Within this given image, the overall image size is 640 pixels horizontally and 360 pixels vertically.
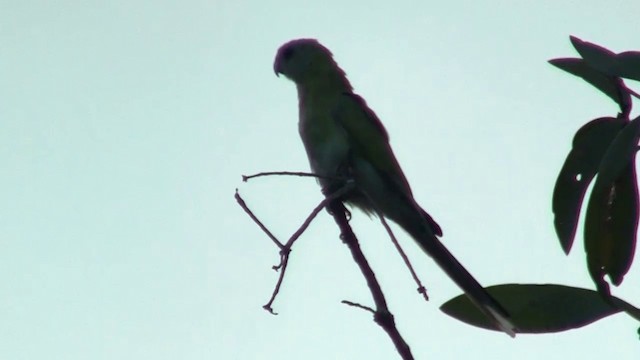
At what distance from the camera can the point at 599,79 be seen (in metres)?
2.03

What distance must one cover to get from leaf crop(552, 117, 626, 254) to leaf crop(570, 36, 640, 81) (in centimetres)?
13

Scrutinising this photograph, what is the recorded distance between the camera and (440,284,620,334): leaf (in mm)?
1744

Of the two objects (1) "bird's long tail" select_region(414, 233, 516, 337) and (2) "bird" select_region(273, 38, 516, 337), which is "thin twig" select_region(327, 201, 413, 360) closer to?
(1) "bird's long tail" select_region(414, 233, 516, 337)

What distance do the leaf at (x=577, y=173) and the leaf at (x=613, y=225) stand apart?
57 mm

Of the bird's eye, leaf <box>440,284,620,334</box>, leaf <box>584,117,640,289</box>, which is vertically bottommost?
leaf <box>440,284,620,334</box>

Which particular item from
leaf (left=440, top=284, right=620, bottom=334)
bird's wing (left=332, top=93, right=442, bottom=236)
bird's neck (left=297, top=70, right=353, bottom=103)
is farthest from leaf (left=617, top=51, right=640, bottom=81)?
bird's neck (left=297, top=70, right=353, bottom=103)

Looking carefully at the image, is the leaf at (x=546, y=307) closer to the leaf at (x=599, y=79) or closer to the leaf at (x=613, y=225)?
the leaf at (x=613, y=225)

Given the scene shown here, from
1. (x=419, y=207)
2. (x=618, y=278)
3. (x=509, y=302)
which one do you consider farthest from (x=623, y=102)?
(x=419, y=207)

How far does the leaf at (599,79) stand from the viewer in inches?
76.6

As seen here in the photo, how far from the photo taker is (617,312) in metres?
1.71

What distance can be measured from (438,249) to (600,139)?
146 centimetres

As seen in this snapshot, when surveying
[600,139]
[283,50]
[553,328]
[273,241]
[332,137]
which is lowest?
[553,328]

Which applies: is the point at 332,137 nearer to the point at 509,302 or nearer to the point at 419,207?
the point at 419,207

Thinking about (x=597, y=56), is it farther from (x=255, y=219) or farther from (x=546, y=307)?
(x=255, y=219)
